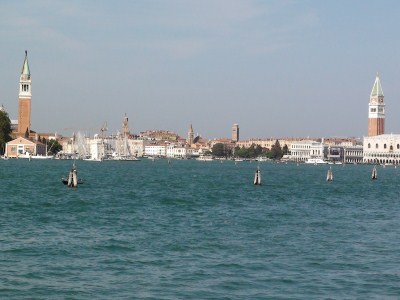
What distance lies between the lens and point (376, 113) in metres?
148

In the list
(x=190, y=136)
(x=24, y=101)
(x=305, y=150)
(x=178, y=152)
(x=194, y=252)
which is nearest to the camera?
(x=194, y=252)

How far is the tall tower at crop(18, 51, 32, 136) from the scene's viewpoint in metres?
115

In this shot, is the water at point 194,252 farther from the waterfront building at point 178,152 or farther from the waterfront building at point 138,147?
the waterfront building at point 178,152

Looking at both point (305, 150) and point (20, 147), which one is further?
point (305, 150)

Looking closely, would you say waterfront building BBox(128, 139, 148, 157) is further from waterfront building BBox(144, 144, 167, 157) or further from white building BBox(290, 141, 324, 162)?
white building BBox(290, 141, 324, 162)

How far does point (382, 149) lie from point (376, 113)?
12488 mm

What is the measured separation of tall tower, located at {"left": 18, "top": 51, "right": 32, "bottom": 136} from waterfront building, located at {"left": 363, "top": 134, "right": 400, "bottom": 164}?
55970 mm

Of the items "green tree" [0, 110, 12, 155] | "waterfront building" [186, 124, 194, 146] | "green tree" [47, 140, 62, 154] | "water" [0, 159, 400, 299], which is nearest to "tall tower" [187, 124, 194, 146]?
"waterfront building" [186, 124, 194, 146]

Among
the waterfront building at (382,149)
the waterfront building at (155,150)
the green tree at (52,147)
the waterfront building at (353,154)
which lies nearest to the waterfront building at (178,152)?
the waterfront building at (155,150)

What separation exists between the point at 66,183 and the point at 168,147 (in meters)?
143

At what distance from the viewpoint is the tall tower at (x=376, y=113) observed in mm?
147625

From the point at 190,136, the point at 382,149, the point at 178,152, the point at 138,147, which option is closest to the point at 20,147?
the point at 382,149

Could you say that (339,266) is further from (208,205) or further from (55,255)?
(208,205)

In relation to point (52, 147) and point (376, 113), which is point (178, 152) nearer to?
point (376, 113)
